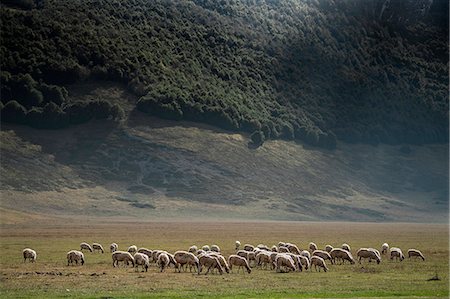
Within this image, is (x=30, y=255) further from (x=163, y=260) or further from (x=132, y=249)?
(x=163, y=260)

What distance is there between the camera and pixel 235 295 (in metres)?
28.4

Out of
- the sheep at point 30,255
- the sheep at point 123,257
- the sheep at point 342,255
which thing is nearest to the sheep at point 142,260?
the sheep at point 123,257

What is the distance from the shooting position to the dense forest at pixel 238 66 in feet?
465

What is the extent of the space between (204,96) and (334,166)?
26.6m

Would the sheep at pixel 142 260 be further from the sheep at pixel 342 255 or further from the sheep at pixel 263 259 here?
the sheep at pixel 342 255

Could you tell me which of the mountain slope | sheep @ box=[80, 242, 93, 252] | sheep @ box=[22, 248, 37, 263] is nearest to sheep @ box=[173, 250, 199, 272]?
sheep @ box=[22, 248, 37, 263]

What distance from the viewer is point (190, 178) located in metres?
126

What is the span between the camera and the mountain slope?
378 feet

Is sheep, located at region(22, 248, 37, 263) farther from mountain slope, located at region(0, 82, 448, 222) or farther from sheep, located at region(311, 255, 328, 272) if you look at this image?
mountain slope, located at region(0, 82, 448, 222)

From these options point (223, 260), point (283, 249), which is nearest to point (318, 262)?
point (223, 260)

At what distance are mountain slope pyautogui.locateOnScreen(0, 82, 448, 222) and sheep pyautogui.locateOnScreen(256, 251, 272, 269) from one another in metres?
68.2

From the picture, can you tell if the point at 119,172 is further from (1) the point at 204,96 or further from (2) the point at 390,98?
(2) the point at 390,98

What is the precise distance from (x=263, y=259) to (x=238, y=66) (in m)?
125

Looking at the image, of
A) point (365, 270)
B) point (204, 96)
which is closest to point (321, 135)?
point (204, 96)
